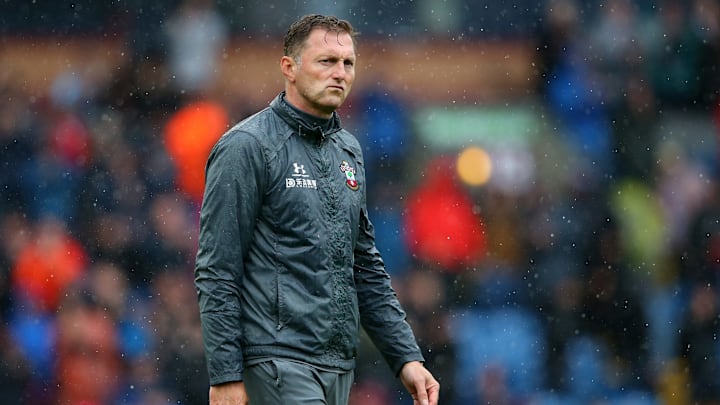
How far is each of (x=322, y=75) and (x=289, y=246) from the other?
516 mm

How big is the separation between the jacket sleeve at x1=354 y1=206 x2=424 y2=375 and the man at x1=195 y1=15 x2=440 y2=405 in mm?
97

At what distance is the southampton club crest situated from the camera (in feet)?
12.9

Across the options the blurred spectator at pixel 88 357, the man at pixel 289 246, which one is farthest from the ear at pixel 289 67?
the blurred spectator at pixel 88 357

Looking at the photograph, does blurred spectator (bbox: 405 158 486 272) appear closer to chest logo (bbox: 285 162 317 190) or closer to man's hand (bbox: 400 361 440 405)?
man's hand (bbox: 400 361 440 405)

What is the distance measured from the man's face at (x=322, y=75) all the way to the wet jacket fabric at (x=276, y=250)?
0.20 feet

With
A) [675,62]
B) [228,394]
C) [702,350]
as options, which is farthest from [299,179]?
[675,62]

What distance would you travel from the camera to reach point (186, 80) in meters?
9.23

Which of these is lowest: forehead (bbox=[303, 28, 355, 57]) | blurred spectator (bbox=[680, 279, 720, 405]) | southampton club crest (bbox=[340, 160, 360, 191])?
blurred spectator (bbox=[680, 279, 720, 405])

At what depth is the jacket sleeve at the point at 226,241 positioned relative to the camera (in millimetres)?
3598

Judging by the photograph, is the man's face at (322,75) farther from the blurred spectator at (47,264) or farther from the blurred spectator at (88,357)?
the blurred spectator at (47,264)

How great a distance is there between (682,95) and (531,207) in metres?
1.31

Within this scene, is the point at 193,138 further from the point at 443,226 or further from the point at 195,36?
the point at 443,226

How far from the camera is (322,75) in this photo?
386 cm

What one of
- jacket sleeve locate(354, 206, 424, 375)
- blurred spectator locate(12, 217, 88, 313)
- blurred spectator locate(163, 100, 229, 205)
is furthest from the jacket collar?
blurred spectator locate(12, 217, 88, 313)
